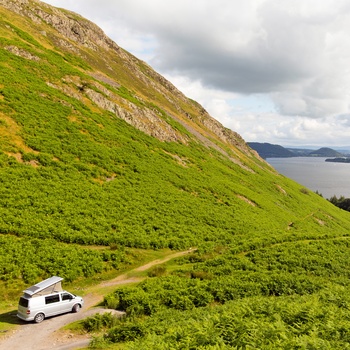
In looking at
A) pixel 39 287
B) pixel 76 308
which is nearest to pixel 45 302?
pixel 39 287

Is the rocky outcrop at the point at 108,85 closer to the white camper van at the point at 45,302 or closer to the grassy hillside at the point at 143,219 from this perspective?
the grassy hillside at the point at 143,219

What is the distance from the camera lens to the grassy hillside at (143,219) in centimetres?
1507

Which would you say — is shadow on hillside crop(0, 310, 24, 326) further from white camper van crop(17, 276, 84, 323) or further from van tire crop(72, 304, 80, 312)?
van tire crop(72, 304, 80, 312)

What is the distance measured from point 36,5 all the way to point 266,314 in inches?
4003

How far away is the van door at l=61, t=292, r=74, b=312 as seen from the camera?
19.9 m

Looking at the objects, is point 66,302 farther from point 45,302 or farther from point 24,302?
point 24,302

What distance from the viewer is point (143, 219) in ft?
124

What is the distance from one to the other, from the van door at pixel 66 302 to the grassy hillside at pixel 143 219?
301cm

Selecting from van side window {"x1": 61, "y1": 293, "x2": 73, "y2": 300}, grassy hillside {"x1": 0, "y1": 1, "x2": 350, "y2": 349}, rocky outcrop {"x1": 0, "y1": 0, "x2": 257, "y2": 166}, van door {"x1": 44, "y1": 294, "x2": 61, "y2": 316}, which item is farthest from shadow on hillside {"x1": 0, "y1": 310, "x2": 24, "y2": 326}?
rocky outcrop {"x1": 0, "y1": 0, "x2": 257, "y2": 166}

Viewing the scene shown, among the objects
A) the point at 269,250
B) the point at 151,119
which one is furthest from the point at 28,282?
the point at 151,119

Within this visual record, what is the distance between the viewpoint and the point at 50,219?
3053 cm

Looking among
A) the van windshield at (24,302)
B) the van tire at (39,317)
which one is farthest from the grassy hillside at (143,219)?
the van tire at (39,317)

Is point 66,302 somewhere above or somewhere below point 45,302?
below

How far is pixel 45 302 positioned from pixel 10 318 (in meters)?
2.24
